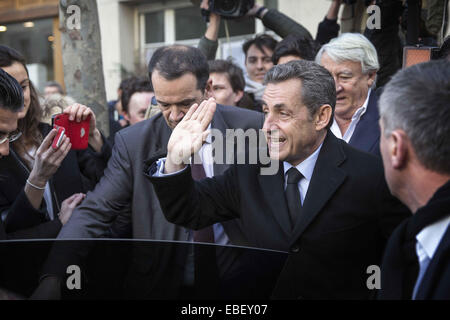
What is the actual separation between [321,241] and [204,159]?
0.94m

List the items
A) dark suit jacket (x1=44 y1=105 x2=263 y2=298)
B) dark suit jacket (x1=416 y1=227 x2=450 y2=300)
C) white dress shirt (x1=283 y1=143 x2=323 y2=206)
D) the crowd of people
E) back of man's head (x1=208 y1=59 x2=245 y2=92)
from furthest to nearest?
back of man's head (x1=208 y1=59 x2=245 y2=92) → dark suit jacket (x1=44 y1=105 x2=263 y2=298) → white dress shirt (x1=283 y1=143 x2=323 y2=206) → the crowd of people → dark suit jacket (x1=416 y1=227 x2=450 y2=300)

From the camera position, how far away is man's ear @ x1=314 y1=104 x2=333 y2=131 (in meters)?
2.18

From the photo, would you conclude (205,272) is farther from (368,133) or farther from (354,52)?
(354,52)

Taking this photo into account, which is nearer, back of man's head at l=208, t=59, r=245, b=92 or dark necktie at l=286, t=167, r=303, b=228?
dark necktie at l=286, t=167, r=303, b=228

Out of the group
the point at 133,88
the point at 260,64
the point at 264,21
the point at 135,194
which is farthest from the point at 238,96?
the point at 135,194

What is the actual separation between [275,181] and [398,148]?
0.80 meters

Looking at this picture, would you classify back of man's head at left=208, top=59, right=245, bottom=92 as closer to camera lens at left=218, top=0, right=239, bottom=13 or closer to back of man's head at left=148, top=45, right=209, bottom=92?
camera lens at left=218, top=0, right=239, bottom=13

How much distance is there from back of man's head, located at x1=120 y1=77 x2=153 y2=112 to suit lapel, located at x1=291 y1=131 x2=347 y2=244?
2783mm

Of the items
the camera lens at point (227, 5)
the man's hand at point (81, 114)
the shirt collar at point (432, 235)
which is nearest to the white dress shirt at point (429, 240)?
the shirt collar at point (432, 235)

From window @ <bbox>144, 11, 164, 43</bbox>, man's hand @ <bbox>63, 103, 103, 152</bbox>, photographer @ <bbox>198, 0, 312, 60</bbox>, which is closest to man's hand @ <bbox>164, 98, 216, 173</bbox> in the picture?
man's hand @ <bbox>63, 103, 103, 152</bbox>

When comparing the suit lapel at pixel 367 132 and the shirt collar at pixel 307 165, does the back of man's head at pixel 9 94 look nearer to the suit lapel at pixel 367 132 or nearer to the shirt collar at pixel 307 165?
the shirt collar at pixel 307 165

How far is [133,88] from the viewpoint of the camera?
4.70 meters
